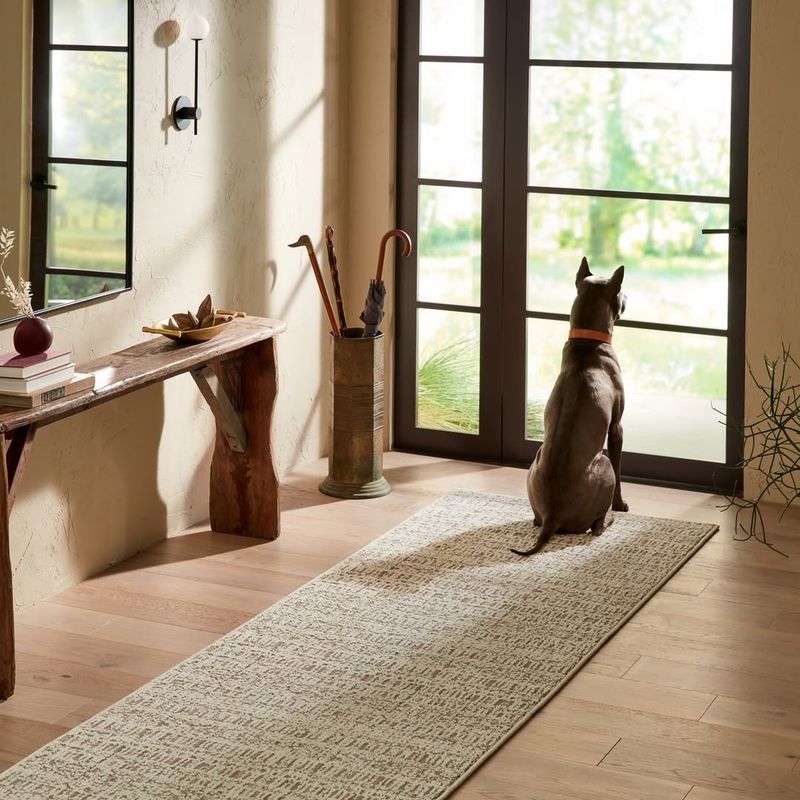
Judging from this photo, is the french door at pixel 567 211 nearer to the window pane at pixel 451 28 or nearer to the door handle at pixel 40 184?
the window pane at pixel 451 28

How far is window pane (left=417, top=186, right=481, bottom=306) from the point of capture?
5.70 meters

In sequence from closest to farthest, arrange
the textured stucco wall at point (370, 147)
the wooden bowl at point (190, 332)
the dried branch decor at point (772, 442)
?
1. the wooden bowl at point (190, 332)
2. the dried branch decor at point (772, 442)
3. the textured stucco wall at point (370, 147)

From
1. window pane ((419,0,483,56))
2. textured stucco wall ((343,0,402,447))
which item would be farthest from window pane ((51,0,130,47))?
window pane ((419,0,483,56))

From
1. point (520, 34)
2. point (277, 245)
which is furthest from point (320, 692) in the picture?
point (520, 34)

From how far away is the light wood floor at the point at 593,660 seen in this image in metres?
3.15

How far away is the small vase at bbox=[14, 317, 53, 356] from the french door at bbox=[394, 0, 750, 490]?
8.16 ft

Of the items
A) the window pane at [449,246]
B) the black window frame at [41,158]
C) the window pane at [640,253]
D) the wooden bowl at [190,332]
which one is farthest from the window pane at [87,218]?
the window pane at [640,253]

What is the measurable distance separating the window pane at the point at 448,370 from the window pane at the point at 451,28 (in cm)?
107

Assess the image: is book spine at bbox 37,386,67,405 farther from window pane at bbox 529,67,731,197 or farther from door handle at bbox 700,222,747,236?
door handle at bbox 700,222,747,236

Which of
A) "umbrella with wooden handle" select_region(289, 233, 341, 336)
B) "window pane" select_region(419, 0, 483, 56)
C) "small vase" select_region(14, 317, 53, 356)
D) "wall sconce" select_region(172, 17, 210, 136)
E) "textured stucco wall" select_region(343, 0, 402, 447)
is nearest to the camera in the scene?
"small vase" select_region(14, 317, 53, 356)

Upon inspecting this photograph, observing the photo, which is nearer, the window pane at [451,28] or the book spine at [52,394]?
the book spine at [52,394]

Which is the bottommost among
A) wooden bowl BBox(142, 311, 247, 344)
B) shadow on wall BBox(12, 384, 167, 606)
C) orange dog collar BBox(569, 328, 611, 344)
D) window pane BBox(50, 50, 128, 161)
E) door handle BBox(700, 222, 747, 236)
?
shadow on wall BBox(12, 384, 167, 606)

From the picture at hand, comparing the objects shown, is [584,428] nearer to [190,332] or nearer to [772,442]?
[772,442]

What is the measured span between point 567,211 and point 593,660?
7.42ft
